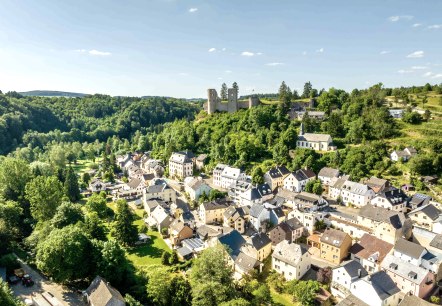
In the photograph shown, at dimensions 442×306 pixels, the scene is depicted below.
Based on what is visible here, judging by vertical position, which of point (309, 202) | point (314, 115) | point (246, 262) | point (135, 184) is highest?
point (314, 115)

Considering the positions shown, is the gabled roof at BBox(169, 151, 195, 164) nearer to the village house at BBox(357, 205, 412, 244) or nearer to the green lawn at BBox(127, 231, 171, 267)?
the green lawn at BBox(127, 231, 171, 267)

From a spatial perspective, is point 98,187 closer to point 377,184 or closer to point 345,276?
point 345,276

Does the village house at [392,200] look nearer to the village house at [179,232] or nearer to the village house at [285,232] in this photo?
the village house at [285,232]

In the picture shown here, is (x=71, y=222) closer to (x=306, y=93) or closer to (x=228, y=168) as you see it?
(x=228, y=168)

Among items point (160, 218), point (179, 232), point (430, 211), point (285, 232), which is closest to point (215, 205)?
point (179, 232)

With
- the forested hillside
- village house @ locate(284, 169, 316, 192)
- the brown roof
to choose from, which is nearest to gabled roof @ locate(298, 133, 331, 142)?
village house @ locate(284, 169, 316, 192)

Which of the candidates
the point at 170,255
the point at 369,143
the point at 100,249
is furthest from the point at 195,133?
the point at 100,249
